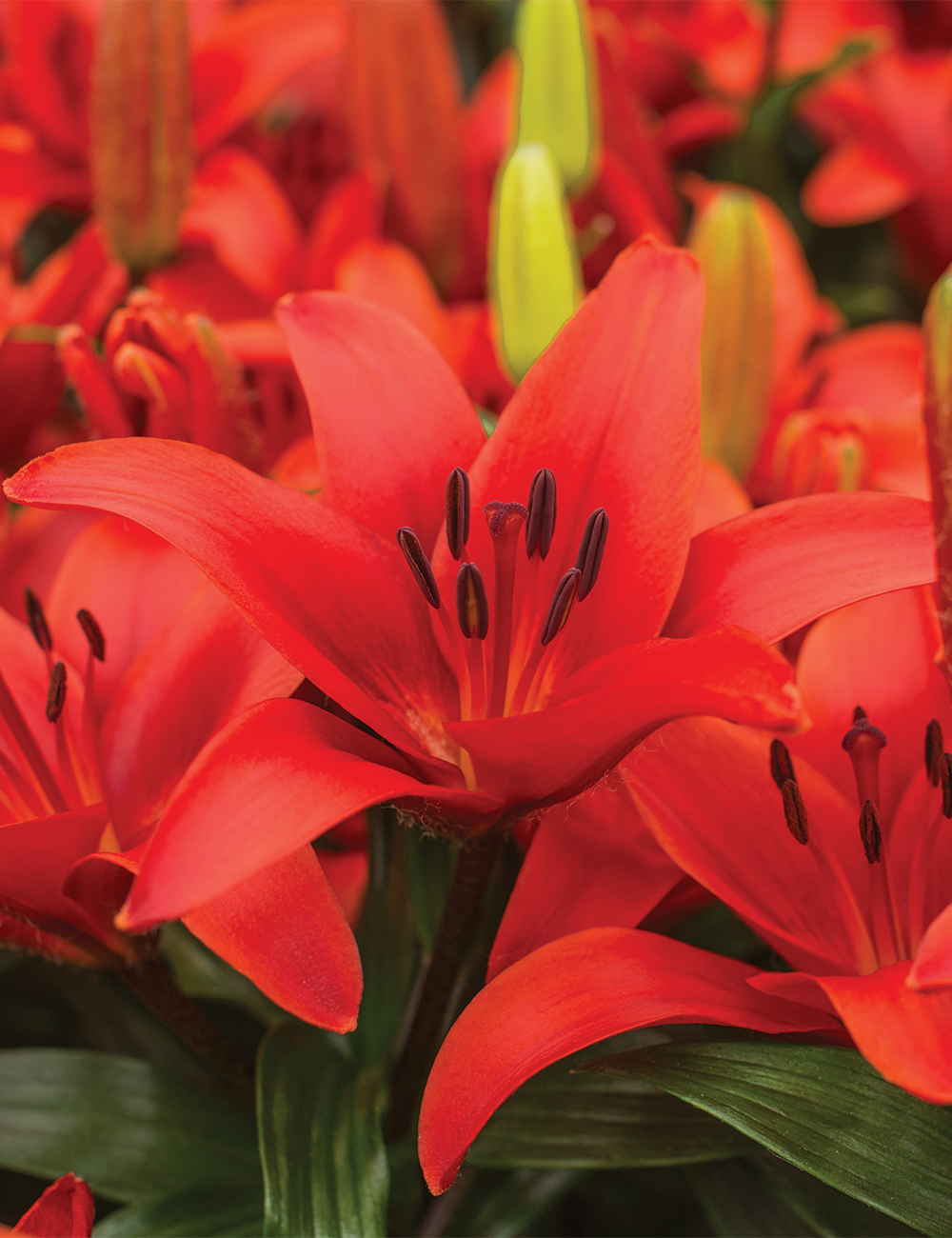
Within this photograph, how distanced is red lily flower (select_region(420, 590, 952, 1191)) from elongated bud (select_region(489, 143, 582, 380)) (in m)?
0.21

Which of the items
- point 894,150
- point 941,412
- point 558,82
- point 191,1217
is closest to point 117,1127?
Answer: point 191,1217

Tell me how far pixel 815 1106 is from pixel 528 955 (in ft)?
0.36

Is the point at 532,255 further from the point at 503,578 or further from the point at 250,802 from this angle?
the point at 250,802

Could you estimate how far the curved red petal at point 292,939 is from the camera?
37 cm

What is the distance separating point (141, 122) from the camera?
2.22ft

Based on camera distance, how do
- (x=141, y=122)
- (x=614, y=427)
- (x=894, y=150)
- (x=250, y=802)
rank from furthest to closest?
1. (x=894, y=150)
2. (x=141, y=122)
3. (x=614, y=427)
4. (x=250, y=802)

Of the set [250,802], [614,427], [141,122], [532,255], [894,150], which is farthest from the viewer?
[894,150]

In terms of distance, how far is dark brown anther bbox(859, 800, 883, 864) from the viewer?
42 cm

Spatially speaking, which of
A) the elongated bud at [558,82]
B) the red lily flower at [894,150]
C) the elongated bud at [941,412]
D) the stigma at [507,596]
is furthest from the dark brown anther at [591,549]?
the red lily flower at [894,150]

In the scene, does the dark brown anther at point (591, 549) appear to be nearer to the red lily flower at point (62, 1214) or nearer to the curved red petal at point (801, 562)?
the curved red petal at point (801, 562)

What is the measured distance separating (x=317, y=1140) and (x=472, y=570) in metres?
0.23

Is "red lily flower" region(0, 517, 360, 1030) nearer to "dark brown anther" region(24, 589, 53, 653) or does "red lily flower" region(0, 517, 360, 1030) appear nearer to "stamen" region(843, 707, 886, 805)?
"dark brown anther" region(24, 589, 53, 653)

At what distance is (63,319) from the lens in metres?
0.70

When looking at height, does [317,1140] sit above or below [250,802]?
below
